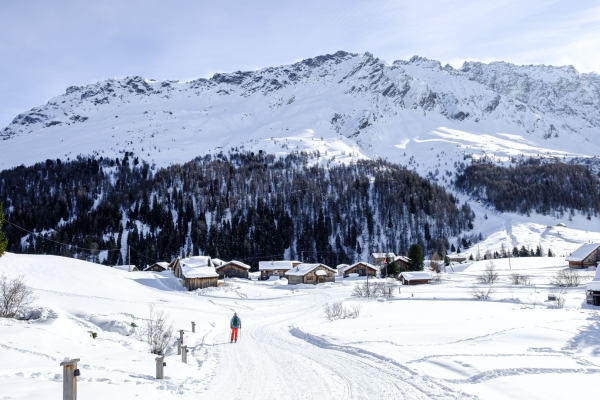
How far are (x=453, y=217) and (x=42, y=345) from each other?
176 m

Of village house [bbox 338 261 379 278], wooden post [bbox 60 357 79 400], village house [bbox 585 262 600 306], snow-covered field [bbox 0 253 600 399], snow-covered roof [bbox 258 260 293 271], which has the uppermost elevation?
wooden post [bbox 60 357 79 400]

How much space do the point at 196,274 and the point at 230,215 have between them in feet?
303

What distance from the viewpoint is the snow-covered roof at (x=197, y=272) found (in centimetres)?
6994

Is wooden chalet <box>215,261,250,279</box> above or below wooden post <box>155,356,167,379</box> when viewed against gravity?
below

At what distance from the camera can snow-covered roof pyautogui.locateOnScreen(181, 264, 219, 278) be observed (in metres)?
69.9

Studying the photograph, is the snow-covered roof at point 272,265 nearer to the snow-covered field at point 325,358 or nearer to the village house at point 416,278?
the village house at point 416,278

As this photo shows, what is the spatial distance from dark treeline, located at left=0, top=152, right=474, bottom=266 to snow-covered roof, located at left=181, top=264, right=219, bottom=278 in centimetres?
5922

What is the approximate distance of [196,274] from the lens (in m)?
70.0

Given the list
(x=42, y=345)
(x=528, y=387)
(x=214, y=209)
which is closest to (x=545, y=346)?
(x=528, y=387)

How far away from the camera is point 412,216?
6575 inches

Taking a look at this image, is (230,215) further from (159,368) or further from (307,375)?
(159,368)

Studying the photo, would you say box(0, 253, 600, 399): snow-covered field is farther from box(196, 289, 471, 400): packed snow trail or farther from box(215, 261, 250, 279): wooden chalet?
box(215, 261, 250, 279): wooden chalet

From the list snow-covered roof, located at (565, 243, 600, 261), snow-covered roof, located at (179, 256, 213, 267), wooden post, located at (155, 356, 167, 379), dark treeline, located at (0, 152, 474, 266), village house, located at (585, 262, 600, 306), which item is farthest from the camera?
dark treeline, located at (0, 152, 474, 266)

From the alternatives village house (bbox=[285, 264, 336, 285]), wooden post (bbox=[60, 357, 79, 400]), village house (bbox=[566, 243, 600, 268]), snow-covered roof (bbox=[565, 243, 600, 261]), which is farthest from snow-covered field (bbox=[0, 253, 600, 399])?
snow-covered roof (bbox=[565, 243, 600, 261])
